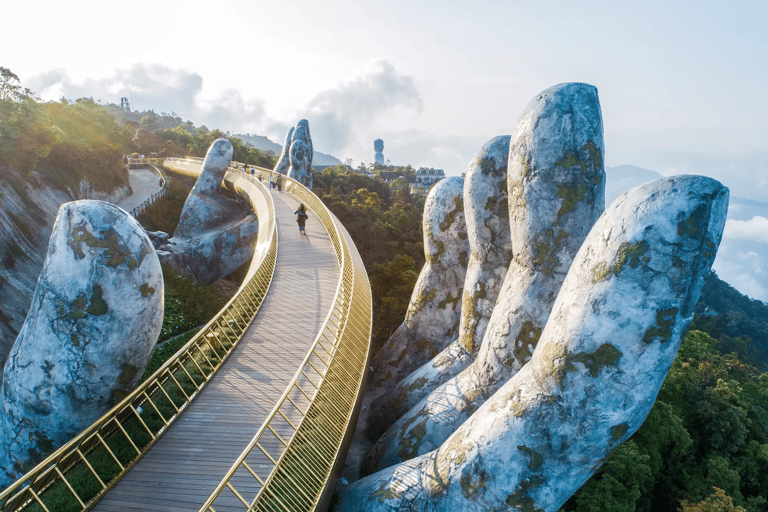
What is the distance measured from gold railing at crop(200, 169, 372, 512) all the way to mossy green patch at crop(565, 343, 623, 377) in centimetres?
405

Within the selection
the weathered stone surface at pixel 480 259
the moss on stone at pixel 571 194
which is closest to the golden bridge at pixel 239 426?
the weathered stone surface at pixel 480 259

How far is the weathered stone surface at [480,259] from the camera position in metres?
10.5

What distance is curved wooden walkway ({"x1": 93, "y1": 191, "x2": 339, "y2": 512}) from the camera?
7.06 metres

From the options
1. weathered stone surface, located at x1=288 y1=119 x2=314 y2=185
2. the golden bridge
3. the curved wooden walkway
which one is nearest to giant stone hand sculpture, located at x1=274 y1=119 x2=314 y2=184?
weathered stone surface, located at x1=288 y1=119 x2=314 y2=185

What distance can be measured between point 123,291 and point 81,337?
0.96 meters

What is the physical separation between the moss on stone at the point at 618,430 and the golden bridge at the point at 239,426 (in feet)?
14.3

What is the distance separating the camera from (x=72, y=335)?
7414 millimetres

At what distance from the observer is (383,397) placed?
1275 cm

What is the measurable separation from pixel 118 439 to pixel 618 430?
8.51m

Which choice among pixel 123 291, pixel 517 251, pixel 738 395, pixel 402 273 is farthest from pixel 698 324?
pixel 123 291

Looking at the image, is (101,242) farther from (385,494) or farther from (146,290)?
(385,494)

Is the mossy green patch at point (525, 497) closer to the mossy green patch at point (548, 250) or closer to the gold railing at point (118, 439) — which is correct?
the mossy green patch at point (548, 250)

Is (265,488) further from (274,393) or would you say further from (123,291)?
(123,291)

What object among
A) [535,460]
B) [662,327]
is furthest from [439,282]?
[662,327]
